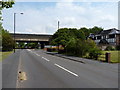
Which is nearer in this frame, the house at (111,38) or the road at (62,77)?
the road at (62,77)

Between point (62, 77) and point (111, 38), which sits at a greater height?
point (111, 38)

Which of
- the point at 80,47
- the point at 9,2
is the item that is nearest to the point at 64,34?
the point at 80,47

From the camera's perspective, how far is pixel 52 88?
905 cm

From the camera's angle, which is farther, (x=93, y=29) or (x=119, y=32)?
(x=93, y=29)

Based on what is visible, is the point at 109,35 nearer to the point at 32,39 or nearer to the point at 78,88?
the point at 32,39

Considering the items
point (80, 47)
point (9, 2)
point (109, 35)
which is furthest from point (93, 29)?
point (9, 2)

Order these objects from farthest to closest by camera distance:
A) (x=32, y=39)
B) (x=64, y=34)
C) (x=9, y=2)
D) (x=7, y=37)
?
1. (x=32, y=39)
2. (x=7, y=37)
3. (x=64, y=34)
4. (x=9, y=2)

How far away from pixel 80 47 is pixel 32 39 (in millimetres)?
71631

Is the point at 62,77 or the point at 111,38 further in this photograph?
the point at 111,38

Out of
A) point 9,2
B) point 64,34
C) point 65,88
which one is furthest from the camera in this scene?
point 64,34

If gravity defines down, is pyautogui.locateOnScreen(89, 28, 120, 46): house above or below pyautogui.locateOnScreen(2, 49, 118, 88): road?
above

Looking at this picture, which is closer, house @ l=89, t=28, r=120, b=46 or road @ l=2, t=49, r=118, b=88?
road @ l=2, t=49, r=118, b=88

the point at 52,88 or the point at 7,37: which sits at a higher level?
the point at 7,37

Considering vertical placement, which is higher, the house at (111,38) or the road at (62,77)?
the house at (111,38)
